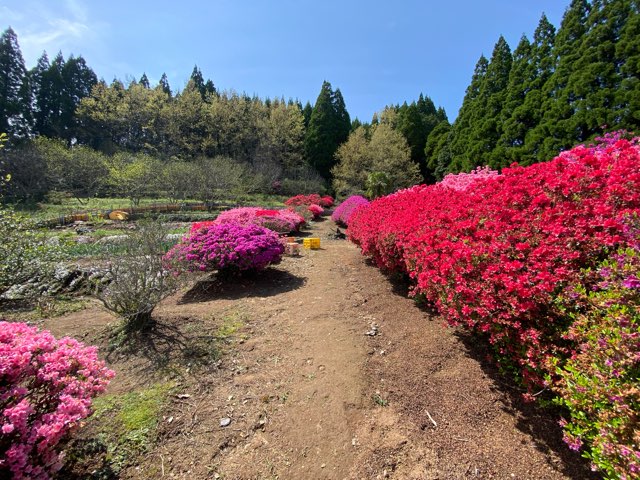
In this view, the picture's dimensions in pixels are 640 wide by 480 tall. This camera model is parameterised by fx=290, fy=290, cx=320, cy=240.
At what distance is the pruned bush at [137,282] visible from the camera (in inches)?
130

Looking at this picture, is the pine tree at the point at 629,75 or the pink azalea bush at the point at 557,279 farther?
the pine tree at the point at 629,75

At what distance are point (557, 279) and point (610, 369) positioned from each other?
0.63 m

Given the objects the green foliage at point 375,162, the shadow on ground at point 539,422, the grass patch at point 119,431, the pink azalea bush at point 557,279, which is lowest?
the grass patch at point 119,431

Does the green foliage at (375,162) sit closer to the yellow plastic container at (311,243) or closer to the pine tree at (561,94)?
the pine tree at (561,94)

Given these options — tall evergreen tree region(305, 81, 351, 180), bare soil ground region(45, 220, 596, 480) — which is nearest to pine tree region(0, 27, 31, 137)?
tall evergreen tree region(305, 81, 351, 180)

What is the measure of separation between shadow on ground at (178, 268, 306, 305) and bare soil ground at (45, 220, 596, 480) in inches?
32.5

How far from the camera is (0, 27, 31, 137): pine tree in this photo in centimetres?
2478

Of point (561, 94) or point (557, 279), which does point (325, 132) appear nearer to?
point (561, 94)

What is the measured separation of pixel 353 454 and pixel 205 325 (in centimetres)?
236

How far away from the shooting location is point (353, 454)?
1949 millimetres

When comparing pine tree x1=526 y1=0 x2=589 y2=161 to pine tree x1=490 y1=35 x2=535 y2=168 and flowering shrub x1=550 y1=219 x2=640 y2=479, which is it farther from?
flowering shrub x1=550 y1=219 x2=640 y2=479

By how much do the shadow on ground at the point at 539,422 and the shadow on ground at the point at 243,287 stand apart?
3291mm

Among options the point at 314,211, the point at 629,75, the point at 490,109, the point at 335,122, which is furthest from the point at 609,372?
the point at 335,122

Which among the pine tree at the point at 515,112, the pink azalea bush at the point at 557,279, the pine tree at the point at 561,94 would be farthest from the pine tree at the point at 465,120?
the pink azalea bush at the point at 557,279
